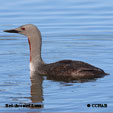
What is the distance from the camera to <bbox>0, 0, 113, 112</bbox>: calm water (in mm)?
9352

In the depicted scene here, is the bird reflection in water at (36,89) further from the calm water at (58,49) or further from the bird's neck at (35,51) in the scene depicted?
the bird's neck at (35,51)

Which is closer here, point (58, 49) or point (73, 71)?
point (73, 71)

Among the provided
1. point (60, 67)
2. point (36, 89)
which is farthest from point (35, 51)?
point (36, 89)

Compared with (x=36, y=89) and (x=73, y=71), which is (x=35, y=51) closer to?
(x=73, y=71)

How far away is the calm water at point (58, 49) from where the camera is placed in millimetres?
9352

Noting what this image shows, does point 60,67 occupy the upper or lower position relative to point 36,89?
upper

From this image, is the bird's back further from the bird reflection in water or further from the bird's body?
the bird reflection in water

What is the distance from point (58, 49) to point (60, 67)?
2.34 m

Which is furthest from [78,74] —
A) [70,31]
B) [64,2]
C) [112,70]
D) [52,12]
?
[64,2]

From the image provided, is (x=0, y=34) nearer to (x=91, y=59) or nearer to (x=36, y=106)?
(x=91, y=59)

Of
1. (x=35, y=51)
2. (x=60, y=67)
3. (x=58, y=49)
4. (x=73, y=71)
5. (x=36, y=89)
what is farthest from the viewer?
(x=58, y=49)

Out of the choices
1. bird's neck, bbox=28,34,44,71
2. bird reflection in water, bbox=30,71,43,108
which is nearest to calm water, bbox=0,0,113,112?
Result: bird reflection in water, bbox=30,71,43,108

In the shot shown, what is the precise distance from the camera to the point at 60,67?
11438mm

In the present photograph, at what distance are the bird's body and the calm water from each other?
30 centimetres
